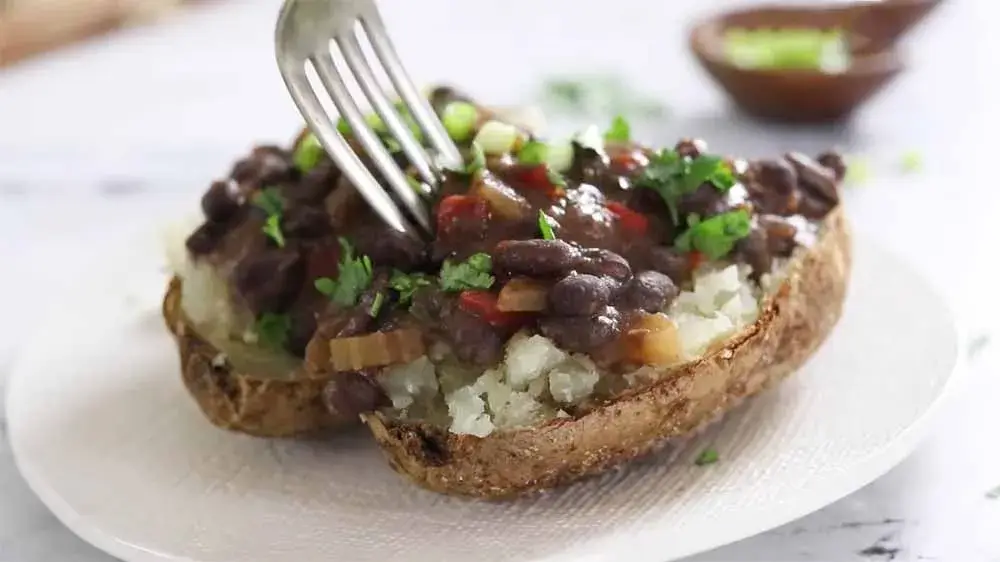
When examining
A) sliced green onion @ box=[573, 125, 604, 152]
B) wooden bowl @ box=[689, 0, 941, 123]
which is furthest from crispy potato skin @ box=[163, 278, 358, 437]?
wooden bowl @ box=[689, 0, 941, 123]

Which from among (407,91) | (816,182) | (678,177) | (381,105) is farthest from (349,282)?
(816,182)

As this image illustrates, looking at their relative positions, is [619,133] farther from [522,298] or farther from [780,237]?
[522,298]

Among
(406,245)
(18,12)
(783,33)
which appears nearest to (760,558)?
(406,245)

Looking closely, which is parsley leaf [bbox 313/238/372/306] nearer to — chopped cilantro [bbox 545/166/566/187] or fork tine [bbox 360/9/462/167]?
fork tine [bbox 360/9/462/167]

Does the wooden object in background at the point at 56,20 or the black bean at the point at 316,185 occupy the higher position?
the wooden object in background at the point at 56,20

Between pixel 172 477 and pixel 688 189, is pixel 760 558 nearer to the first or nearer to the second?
pixel 688 189

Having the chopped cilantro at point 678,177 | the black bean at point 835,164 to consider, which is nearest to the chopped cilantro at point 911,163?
the black bean at point 835,164

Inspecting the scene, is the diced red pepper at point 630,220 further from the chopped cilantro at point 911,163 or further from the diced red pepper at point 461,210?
the chopped cilantro at point 911,163
